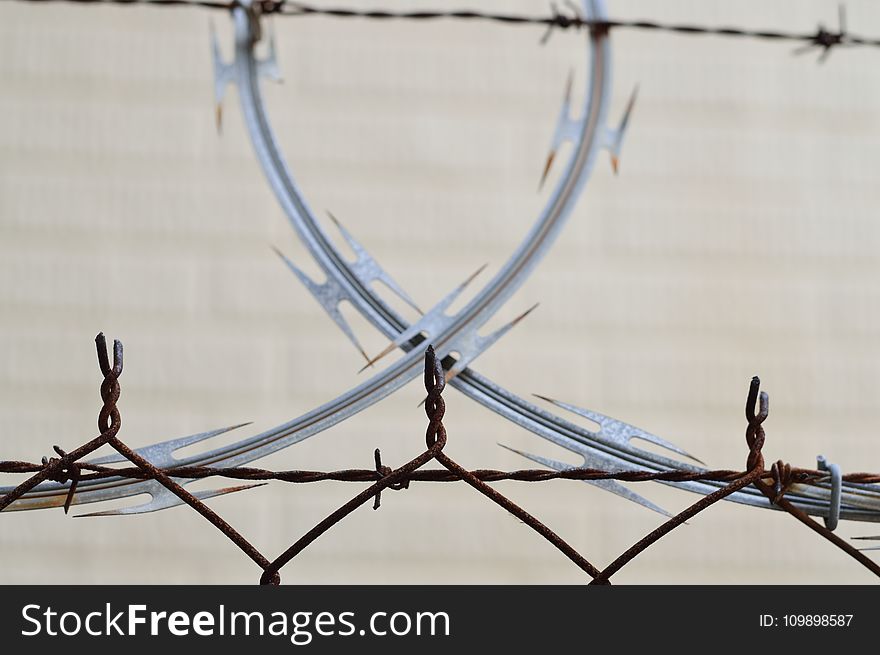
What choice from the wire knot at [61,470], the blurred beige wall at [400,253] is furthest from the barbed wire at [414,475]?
the blurred beige wall at [400,253]

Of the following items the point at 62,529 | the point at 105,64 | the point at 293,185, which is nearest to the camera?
the point at 293,185

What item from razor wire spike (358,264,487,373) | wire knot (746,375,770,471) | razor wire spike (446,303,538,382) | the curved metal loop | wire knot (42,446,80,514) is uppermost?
razor wire spike (358,264,487,373)

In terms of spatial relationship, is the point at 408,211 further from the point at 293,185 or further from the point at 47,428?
the point at 293,185

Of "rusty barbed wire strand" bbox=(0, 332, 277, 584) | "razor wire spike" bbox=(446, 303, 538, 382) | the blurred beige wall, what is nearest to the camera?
"rusty barbed wire strand" bbox=(0, 332, 277, 584)

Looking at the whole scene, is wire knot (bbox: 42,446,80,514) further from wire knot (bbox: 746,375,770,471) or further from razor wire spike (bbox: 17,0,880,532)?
wire knot (bbox: 746,375,770,471)

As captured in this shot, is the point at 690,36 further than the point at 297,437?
Yes

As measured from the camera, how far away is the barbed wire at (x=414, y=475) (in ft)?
1.66

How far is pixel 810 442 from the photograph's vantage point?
1780 millimetres

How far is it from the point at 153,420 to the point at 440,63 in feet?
2.76

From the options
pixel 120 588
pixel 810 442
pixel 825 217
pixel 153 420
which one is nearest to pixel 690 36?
pixel 825 217

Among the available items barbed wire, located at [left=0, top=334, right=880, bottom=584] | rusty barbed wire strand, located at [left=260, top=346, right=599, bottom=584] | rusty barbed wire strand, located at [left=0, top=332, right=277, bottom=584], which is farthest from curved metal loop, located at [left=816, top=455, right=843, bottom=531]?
rusty barbed wire strand, located at [left=0, top=332, right=277, bottom=584]

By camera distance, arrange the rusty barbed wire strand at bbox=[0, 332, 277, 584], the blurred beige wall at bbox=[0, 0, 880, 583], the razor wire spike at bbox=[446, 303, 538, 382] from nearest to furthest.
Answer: the rusty barbed wire strand at bbox=[0, 332, 277, 584], the razor wire spike at bbox=[446, 303, 538, 382], the blurred beige wall at bbox=[0, 0, 880, 583]

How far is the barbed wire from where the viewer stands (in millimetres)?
505

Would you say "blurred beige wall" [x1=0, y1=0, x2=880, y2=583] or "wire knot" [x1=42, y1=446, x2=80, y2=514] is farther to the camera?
"blurred beige wall" [x1=0, y1=0, x2=880, y2=583]
